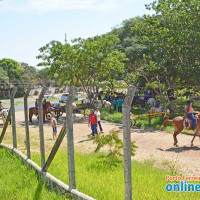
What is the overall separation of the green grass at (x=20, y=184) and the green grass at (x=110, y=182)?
503mm

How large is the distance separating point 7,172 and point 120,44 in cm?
2598

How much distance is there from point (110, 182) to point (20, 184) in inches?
78.5

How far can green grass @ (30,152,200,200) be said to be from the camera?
577 cm

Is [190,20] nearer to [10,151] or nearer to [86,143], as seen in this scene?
[86,143]

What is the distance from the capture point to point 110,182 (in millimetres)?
6559

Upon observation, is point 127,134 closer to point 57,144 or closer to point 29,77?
point 57,144

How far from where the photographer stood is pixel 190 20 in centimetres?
1959

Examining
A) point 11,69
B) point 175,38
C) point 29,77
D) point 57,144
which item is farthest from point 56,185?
point 29,77

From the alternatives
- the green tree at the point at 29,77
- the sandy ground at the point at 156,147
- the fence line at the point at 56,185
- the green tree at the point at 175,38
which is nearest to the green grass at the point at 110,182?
the fence line at the point at 56,185

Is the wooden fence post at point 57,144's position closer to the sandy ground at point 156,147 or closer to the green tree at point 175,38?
the sandy ground at point 156,147

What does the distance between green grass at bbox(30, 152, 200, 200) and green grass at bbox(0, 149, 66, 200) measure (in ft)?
1.65

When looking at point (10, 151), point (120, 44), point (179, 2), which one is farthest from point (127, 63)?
point (10, 151)

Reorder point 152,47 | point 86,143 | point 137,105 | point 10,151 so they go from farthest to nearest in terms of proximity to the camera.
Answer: point 137,105 → point 152,47 → point 86,143 → point 10,151

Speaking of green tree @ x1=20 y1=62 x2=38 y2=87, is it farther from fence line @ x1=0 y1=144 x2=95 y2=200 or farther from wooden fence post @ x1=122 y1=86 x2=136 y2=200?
wooden fence post @ x1=122 y1=86 x2=136 y2=200
